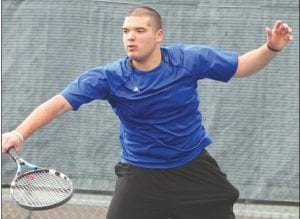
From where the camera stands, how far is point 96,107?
6.39 m

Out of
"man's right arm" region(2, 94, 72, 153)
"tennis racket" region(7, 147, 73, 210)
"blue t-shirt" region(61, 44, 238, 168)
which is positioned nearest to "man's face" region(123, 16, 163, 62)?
"blue t-shirt" region(61, 44, 238, 168)

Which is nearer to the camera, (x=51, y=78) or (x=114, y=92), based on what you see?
(x=114, y=92)

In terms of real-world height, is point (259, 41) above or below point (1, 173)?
above

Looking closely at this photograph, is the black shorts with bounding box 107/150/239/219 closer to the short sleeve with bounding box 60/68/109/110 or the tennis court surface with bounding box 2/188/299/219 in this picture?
the short sleeve with bounding box 60/68/109/110

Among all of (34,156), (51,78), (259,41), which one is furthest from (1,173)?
(259,41)

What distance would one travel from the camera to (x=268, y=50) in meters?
4.25

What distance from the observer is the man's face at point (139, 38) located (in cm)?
422

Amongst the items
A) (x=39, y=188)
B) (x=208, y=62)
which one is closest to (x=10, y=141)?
(x=39, y=188)

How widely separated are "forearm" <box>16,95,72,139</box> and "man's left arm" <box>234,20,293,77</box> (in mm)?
1007

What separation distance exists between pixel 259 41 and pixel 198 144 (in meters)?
2.08

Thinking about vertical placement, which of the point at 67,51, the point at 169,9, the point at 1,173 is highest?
the point at 169,9

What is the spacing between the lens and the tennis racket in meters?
3.91

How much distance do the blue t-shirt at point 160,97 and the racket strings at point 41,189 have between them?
40 cm

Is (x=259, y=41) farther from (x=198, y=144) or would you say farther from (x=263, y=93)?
(x=198, y=144)
